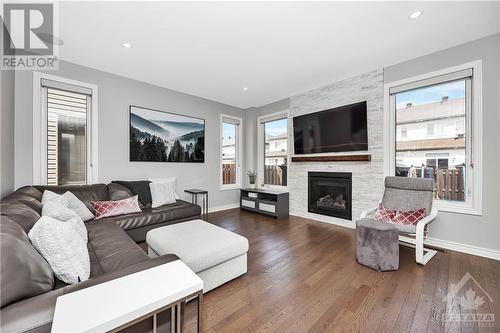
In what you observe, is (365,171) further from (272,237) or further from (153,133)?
(153,133)

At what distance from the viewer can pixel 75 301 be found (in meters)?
0.77

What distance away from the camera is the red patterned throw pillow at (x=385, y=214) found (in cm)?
266

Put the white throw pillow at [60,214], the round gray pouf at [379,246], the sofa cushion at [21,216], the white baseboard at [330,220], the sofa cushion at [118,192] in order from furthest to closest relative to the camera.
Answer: the white baseboard at [330,220], the sofa cushion at [118,192], the round gray pouf at [379,246], the white throw pillow at [60,214], the sofa cushion at [21,216]

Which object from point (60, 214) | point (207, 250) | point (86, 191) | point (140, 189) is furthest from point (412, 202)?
point (86, 191)

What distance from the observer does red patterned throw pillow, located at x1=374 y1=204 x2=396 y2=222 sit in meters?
2.66

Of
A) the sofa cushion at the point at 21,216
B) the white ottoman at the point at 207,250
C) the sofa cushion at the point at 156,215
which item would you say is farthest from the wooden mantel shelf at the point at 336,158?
the sofa cushion at the point at 21,216

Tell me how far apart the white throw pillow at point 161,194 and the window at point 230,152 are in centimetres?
162

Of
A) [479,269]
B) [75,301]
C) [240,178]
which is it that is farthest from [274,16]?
[240,178]

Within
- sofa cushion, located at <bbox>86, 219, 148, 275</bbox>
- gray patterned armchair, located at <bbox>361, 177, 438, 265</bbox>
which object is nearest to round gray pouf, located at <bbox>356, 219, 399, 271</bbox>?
gray patterned armchair, located at <bbox>361, 177, 438, 265</bbox>

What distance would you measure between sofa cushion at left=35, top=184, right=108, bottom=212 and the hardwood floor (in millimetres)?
2281

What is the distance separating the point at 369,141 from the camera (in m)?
3.39

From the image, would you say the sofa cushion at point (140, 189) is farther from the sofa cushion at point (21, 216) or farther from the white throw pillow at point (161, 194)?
the sofa cushion at point (21, 216)

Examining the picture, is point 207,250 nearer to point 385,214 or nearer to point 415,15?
point 385,214

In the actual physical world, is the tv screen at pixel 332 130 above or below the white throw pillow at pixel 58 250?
above
